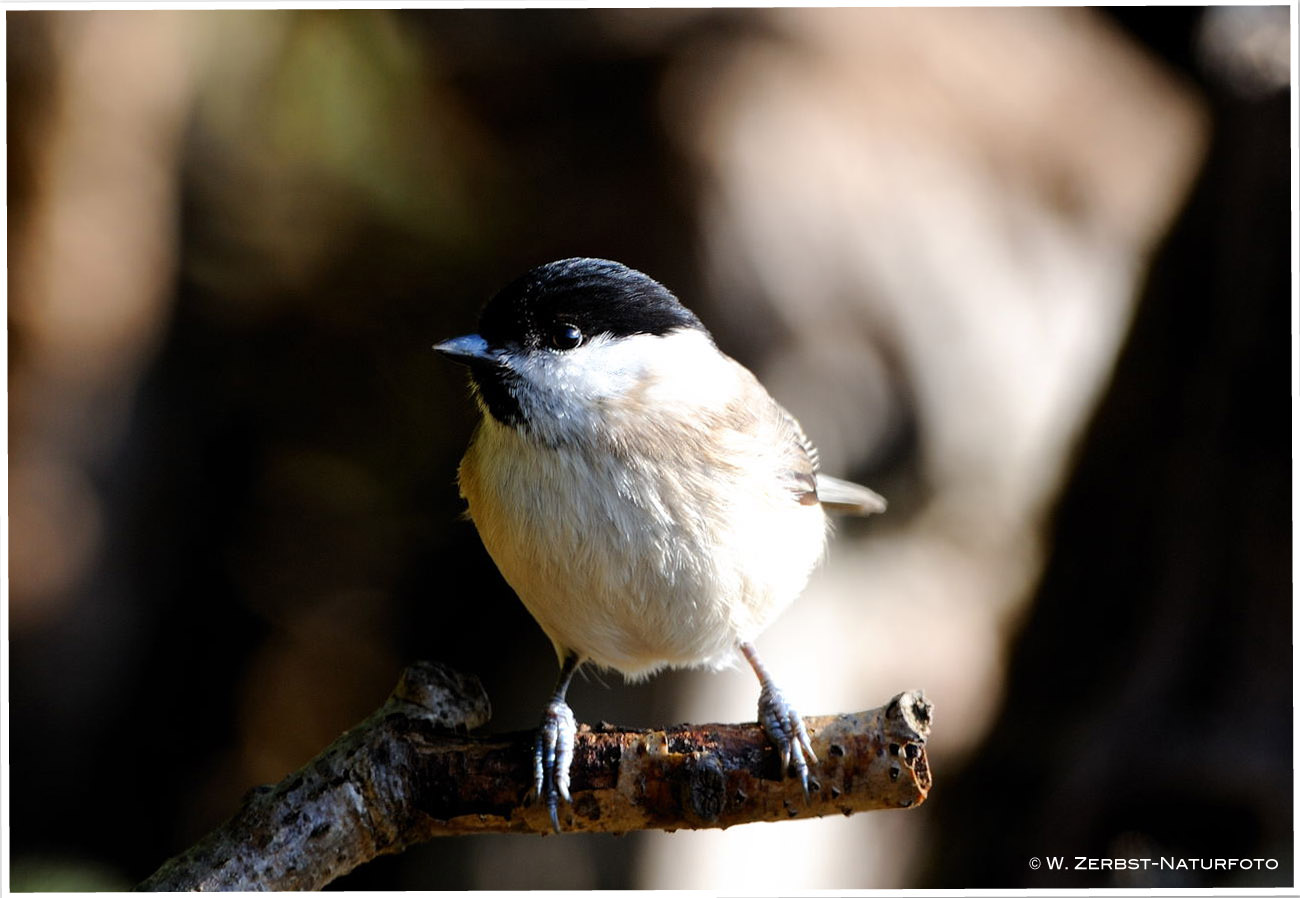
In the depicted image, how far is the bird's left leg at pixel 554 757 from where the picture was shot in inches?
50.5

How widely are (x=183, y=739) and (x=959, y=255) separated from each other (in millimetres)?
1914

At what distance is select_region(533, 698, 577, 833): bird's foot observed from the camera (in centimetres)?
128

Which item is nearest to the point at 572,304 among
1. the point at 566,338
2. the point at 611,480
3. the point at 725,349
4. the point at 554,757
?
the point at 566,338

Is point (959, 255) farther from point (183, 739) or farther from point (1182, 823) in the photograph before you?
point (183, 739)

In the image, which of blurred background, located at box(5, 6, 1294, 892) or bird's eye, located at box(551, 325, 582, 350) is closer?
bird's eye, located at box(551, 325, 582, 350)

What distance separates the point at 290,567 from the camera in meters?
2.38

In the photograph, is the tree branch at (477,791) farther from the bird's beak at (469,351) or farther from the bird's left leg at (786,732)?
the bird's beak at (469,351)

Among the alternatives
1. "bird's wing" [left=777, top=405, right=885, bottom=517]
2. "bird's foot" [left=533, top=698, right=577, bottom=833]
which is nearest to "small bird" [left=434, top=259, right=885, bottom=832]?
"bird's foot" [left=533, top=698, right=577, bottom=833]

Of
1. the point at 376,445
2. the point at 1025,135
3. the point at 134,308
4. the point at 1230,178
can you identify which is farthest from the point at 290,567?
the point at 1230,178

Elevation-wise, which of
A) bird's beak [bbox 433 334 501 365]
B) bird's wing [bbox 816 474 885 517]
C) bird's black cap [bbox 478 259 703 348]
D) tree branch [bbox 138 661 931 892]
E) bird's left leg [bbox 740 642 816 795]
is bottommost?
tree branch [bbox 138 661 931 892]

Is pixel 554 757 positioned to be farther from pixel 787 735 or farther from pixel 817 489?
pixel 817 489

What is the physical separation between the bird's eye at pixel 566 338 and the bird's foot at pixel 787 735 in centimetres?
50

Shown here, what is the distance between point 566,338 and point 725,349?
85 cm

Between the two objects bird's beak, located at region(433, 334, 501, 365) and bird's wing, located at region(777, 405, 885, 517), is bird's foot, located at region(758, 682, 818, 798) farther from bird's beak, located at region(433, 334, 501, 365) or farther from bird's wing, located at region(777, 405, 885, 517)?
bird's beak, located at region(433, 334, 501, 365)
